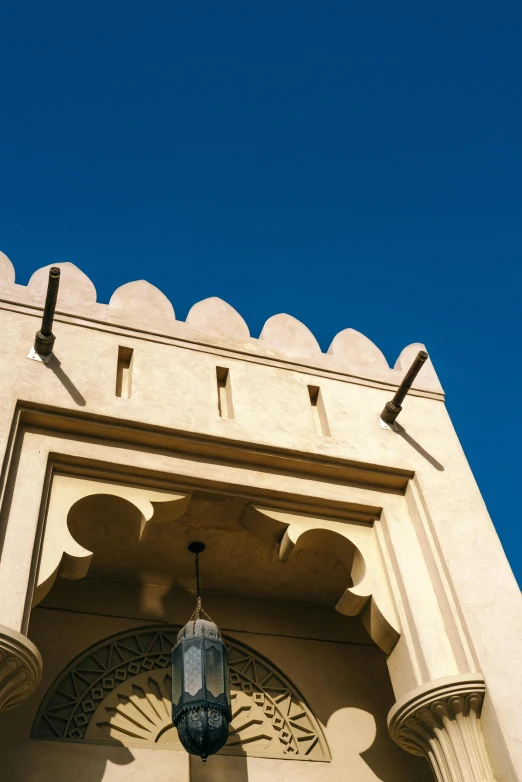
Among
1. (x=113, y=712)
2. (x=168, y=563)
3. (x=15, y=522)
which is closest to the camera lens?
(x=15, y=522)

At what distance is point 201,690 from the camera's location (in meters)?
4.44

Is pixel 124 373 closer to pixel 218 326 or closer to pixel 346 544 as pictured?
pixel 218 326

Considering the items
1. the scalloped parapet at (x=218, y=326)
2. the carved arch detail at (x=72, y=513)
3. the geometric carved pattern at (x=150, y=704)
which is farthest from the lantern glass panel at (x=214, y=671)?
the scalloped parapet at (x=218, y=326)

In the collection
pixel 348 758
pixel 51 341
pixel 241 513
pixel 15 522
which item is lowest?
pixel 348 758

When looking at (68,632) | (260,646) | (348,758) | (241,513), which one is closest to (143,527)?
(241,513)

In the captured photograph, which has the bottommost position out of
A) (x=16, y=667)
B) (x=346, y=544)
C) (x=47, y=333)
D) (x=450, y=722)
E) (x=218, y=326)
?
(x=450, y=722)

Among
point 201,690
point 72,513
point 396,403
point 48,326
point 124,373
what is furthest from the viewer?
point 396,403

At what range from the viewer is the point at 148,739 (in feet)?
17.0

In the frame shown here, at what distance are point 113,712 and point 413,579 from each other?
6.33 feet

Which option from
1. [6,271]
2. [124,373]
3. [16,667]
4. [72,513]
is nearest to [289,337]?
[124,373]

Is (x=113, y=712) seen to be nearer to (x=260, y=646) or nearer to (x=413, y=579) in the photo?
(x=260, y=646)

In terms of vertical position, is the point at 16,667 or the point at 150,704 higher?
the point at 150,704

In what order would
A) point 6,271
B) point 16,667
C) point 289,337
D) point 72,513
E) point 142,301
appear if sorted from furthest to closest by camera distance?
point 289,337 → point 142,301 → point 6,271 → point 72,513 → point 16,667

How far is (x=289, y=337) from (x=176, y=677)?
2550 mm
